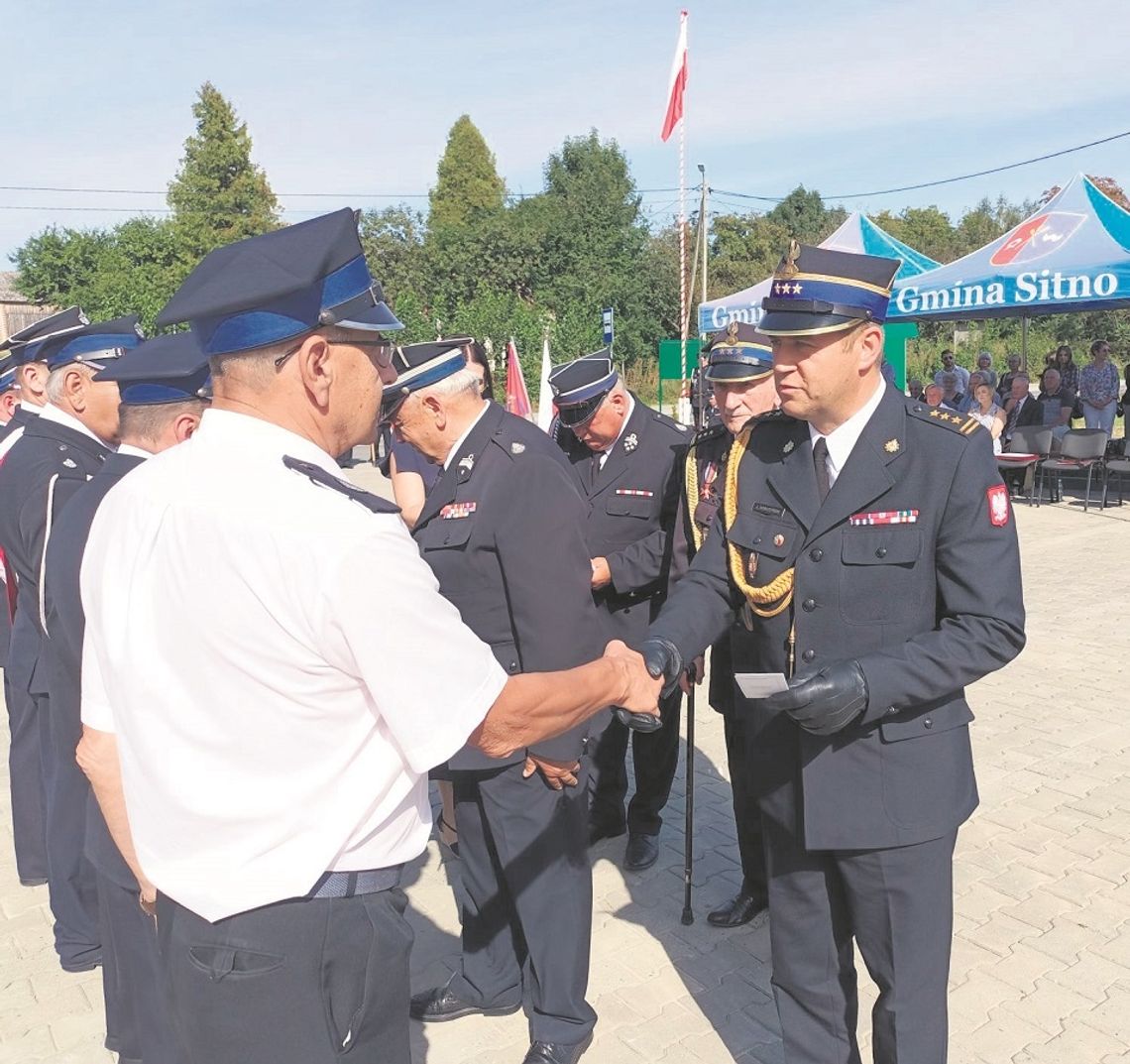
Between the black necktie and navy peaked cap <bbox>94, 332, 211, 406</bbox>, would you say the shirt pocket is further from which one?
navy peaked cap <bbox>94, 332, 211, 406</bbox>

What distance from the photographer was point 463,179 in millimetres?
47719

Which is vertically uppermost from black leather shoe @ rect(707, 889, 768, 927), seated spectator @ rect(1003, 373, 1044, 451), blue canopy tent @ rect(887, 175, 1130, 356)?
blue canopy tent @ rect(887, 175, 1130, 356)

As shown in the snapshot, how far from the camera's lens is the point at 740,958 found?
3398 mm

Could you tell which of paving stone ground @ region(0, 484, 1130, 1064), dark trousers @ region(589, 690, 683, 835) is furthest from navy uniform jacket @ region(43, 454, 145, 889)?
dark trousers @ region(589, 690, 683, 835)

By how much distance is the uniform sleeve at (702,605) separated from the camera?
7.94ft

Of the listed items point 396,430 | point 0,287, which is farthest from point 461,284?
point 396,430

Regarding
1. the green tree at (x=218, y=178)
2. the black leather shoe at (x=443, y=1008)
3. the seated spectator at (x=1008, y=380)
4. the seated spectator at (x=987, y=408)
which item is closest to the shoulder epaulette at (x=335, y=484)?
the black leather shoe at (x=443, y=1008)

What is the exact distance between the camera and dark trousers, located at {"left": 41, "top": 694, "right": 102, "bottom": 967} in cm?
344

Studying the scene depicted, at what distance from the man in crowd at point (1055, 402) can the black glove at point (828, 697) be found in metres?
13.1

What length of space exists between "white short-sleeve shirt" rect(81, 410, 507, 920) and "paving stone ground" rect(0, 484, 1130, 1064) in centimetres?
81

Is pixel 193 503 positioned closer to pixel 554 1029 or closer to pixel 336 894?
pixel 336 894

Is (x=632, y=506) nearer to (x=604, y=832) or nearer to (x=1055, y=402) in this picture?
(x=604, y=832)

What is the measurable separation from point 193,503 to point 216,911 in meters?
0.63

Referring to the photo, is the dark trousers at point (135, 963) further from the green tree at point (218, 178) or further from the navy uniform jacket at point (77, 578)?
the green tree at point (218, 178)
